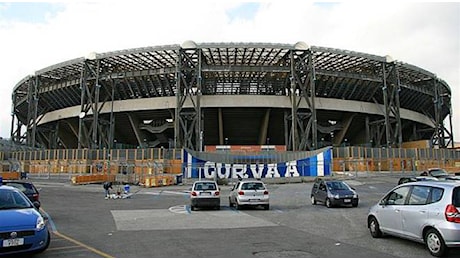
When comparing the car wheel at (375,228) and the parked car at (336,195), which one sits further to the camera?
the parked car at (336,195)

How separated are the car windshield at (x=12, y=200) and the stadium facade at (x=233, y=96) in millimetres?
37363

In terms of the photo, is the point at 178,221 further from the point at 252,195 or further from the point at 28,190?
the point at 28,190

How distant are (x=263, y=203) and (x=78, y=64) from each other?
43597 millimetres

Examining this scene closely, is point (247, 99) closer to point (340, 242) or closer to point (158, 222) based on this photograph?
point (158, 222)

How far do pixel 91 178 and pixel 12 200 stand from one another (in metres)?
30.0

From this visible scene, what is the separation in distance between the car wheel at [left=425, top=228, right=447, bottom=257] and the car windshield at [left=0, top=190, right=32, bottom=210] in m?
8.33

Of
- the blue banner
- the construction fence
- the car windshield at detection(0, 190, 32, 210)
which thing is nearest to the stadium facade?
the construction fence

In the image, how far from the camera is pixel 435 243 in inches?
282

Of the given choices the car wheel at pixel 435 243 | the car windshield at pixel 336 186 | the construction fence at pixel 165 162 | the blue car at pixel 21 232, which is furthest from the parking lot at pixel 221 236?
the construction fence at pixel 165 162

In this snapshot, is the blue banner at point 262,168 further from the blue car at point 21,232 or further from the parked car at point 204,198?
the blue car at point 21,232

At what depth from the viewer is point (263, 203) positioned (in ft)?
55.0

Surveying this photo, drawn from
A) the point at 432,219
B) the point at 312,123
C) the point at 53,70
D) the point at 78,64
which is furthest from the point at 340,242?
the point at 53,70

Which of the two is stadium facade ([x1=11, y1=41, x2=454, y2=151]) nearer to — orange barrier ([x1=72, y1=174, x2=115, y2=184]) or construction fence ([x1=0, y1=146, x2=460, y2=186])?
construction fence ([x1=0, y1=146, x2=460, y2=186])

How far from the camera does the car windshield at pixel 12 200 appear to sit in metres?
8.08
